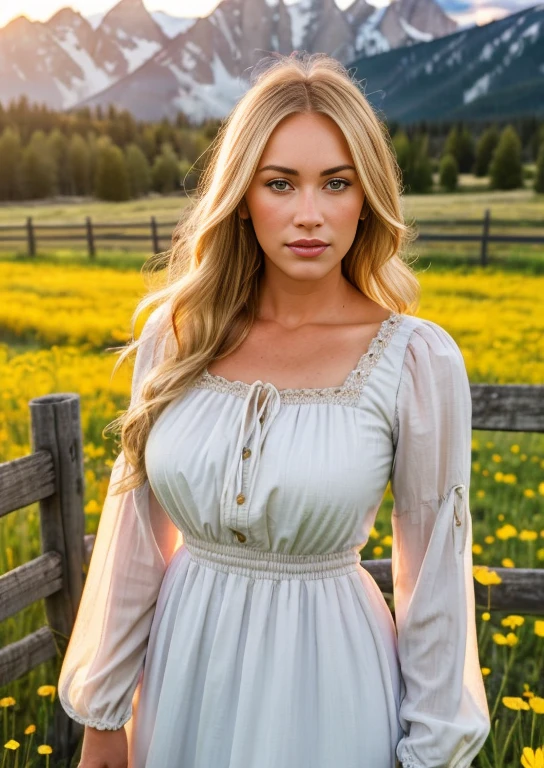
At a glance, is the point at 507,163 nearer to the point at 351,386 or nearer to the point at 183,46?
the point at 183,46

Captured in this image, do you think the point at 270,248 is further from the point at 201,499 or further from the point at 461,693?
the point at 461,693

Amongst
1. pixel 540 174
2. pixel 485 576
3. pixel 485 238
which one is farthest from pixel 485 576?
pixel 540 174

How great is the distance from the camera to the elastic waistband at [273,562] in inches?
56.1

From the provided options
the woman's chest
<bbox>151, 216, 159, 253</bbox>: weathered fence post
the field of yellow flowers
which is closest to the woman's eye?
the woman's chest

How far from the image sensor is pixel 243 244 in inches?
65.7

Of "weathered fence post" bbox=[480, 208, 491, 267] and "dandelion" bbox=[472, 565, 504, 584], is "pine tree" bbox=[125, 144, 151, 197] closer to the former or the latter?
"weathered fence post" bbox=[480, 208, 491, 267]

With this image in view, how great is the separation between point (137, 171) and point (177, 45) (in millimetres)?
917

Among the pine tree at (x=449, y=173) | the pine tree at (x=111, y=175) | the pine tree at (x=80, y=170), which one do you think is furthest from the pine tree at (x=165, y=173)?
the pine tree at (x=449, y=173)

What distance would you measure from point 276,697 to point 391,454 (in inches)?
18.8

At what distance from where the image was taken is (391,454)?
141 centimetres

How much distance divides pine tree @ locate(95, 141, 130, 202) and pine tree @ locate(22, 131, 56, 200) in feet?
1.07

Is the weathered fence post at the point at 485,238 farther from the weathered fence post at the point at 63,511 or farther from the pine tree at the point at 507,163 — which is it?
the weathered fence post at the point at 63,511

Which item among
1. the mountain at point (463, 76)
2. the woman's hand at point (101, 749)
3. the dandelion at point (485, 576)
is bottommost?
the dandelion at point (485, 576)

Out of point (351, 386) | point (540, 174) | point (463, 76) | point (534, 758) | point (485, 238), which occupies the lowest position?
point (534, 758)
